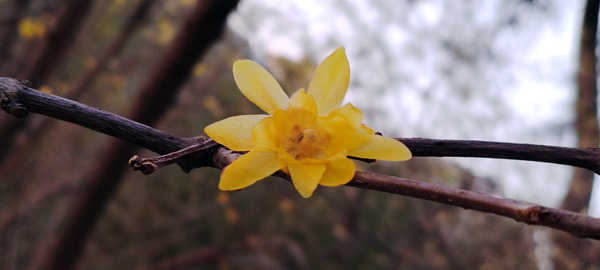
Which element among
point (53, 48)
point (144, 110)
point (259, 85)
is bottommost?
point (259, 85)

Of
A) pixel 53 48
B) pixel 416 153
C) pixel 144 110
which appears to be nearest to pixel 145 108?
pixel 144 110

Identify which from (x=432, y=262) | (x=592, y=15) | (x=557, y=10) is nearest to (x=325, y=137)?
(x=592, y=15)

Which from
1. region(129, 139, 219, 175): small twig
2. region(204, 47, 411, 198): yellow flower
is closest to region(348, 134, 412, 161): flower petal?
region(204, 47, 411, 198): yellow flower

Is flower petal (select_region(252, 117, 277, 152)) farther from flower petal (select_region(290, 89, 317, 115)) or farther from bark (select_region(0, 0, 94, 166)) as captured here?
bark (select_region(0, 0, 94, 166))

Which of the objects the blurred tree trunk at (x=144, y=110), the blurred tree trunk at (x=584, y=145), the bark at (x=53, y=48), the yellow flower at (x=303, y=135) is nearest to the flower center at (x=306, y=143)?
the yellow flower at (x=303, y=135)

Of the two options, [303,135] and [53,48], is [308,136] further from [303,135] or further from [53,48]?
[53,48]

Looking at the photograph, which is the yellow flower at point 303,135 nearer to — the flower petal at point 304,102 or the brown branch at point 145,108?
the flower petal at point 304,102
